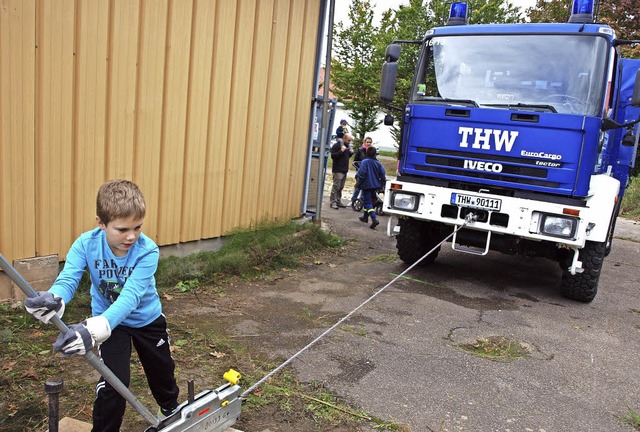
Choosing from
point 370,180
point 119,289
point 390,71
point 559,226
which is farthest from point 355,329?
point 370,180

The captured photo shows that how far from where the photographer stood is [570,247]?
5875 mm

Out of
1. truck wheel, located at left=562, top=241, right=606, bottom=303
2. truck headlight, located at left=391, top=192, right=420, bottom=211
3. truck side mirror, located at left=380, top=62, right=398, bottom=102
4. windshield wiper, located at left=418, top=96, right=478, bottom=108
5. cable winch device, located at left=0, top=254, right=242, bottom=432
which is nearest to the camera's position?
cable winch device, located at left=0, top=254, right=242, bottom=432

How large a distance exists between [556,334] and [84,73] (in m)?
5.11

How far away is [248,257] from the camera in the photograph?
6.56 metres

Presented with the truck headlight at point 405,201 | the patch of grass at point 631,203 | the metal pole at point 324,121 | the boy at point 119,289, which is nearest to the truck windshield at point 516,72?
the truck headlight at point 405,201

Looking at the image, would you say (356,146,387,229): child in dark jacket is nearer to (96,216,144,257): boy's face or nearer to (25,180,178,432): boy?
(25,180,178,432): boy

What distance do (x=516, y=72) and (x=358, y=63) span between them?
20.8 metres

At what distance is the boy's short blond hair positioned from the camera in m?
2.31

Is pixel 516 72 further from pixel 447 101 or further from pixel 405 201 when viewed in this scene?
pixel 405 201

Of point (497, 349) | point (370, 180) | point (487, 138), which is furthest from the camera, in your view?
point (370, 180)

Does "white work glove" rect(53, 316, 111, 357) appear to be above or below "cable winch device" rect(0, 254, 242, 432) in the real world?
above

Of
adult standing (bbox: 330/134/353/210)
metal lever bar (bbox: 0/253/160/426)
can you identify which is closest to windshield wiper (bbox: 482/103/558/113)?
metal lever bar (bbox: 0/253/160/426)

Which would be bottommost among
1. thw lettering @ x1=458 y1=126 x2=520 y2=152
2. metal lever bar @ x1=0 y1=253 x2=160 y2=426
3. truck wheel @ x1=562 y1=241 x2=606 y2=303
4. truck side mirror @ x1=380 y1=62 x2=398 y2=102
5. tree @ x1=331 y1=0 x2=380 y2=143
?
truck wheel @ x1=562 y1=241 x2=606 y2=303

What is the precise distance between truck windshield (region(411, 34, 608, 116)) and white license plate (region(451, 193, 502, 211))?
1.05 m
